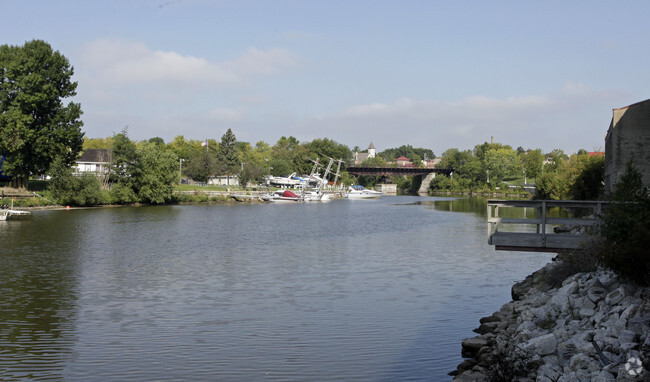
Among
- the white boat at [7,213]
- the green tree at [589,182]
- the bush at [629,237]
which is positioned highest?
the green tree at [589,182]

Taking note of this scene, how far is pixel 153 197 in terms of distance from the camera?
8681cm

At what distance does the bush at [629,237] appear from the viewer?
14086 mm

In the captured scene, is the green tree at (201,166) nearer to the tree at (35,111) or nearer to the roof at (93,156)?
the roof at (93,156)

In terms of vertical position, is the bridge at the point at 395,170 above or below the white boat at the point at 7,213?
above

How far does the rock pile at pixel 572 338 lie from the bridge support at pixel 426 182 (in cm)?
16887

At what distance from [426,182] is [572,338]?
577 ft

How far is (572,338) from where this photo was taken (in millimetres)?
13328

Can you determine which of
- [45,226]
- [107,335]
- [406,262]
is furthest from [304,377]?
[45,226]

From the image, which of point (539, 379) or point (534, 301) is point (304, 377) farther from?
point (534, 301)

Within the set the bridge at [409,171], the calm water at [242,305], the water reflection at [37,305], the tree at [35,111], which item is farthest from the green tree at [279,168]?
the water reflection at [37,305]

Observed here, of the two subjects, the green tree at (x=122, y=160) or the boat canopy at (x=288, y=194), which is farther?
the boat canopy at (x=288, y=194)

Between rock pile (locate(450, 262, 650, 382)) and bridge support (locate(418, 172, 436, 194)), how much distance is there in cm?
16887

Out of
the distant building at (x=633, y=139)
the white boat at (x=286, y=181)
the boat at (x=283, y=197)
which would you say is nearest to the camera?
the distant building at (x=633, y=139)

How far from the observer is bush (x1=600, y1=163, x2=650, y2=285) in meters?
14.1
